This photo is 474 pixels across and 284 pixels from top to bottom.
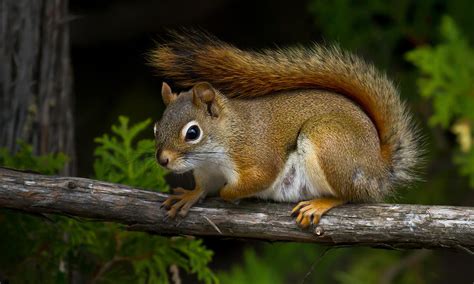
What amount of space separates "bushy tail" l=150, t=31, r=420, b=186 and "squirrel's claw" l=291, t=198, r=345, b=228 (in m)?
0.25

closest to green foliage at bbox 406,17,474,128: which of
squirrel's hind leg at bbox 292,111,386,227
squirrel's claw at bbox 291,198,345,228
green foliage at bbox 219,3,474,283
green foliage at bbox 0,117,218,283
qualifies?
green foliage at bbox 219,3,474,283

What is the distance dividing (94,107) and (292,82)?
2.53 meters

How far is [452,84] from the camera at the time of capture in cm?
327

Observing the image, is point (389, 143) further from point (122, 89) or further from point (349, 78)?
point (122, 89)

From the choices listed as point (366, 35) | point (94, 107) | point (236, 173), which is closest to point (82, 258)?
point (236, 173)

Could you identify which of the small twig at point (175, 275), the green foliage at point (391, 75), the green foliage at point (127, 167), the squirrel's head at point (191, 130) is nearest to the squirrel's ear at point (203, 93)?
the squirrel's head at point (191, 130)

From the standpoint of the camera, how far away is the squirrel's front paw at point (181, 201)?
244 cm

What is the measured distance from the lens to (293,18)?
4.89 m

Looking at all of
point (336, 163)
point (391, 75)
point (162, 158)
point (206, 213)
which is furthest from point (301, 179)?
point (391, 75)

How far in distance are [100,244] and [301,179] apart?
71 centimetres

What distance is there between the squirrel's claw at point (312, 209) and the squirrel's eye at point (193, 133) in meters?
0.32

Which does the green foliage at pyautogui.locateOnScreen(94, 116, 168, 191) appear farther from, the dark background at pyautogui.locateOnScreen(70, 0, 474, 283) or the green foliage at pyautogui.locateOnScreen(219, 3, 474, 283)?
the dark background at pyautogui.locateOnScreen(70, 0, 474, 283)

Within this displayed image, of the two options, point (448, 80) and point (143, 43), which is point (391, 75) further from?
point (143, 43)

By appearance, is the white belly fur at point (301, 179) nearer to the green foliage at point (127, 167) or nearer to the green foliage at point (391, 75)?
the green foliage at point (127, 167)
